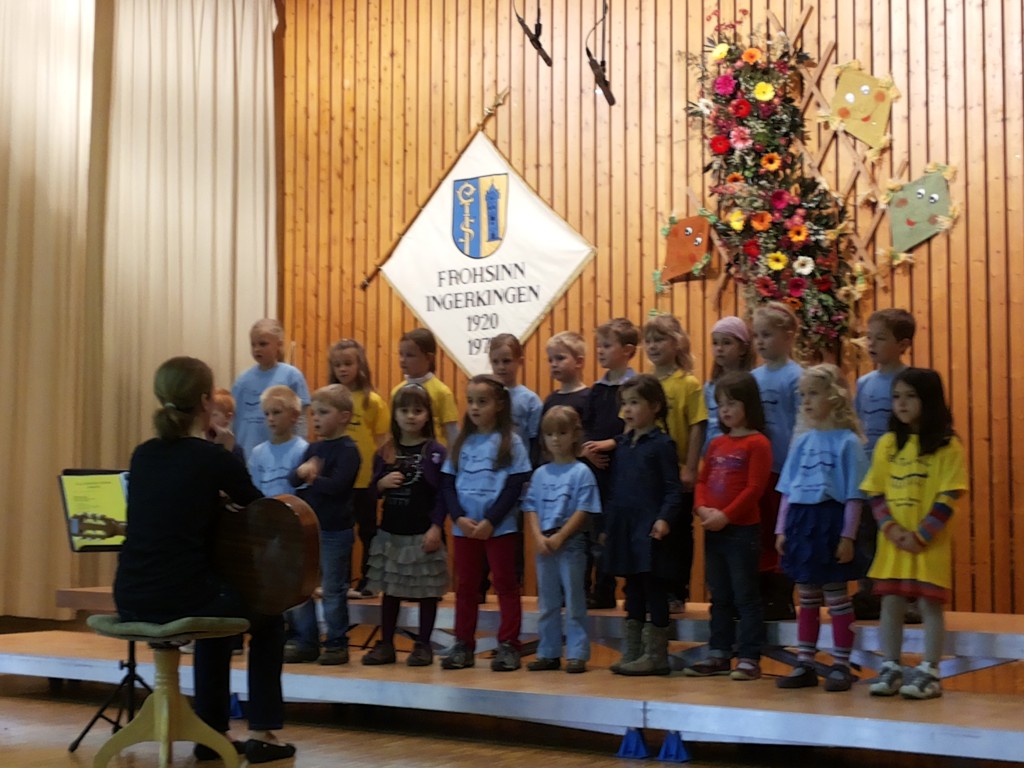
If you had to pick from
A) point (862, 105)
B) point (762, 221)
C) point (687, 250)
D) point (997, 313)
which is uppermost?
point (862, 105)

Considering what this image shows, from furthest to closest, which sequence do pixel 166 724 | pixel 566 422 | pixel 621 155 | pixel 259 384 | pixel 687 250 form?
pixel 621 155, pixel 687 250, pixel 259 384, pixel 566 422, pixel 166 724

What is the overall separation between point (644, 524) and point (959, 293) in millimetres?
2738

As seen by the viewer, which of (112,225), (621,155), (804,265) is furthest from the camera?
(112,225)

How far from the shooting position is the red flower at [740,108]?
6793 millimetres

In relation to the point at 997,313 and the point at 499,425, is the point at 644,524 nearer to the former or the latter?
the point at 499,425

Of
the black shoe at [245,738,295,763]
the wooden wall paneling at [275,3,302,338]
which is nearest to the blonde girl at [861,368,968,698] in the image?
the black shoe at [245,738,295,763]

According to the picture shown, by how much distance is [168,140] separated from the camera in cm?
795

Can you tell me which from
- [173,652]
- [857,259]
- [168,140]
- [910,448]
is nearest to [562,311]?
[857,259]

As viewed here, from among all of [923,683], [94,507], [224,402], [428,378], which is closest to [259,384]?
[224,402]

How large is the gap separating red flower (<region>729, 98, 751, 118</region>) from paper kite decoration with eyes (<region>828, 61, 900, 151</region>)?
44 cm

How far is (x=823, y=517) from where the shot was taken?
13.7ft

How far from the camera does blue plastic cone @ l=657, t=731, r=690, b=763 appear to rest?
12.8 ft

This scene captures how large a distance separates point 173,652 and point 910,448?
2.38 m

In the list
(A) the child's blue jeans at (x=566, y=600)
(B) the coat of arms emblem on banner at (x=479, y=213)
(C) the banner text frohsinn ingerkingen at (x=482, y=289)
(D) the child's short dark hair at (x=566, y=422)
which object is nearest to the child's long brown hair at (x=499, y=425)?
(D) the child's short dark hair at (x=566, y=422)
